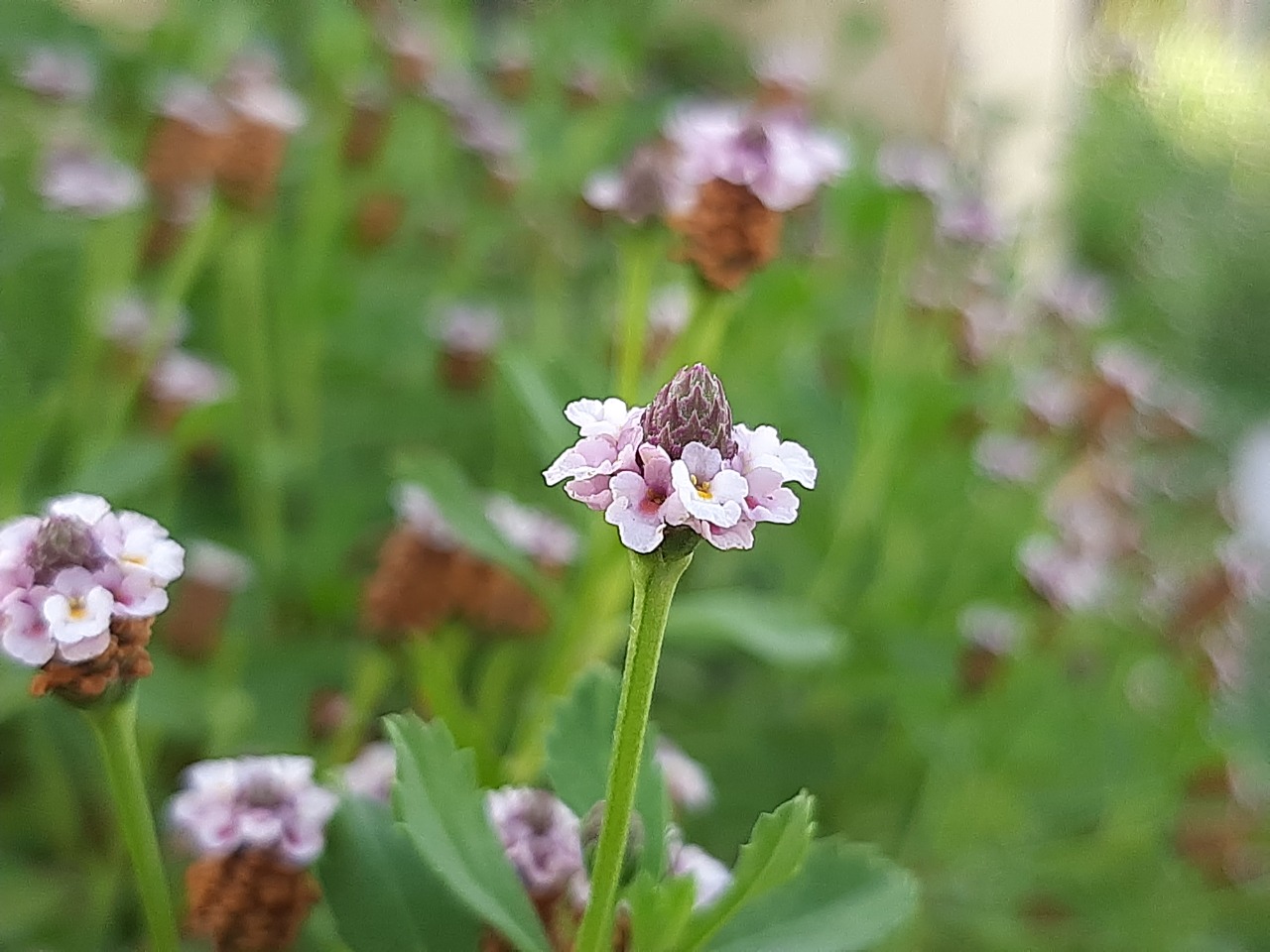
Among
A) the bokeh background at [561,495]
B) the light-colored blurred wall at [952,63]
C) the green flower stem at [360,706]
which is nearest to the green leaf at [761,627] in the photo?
the bokeh background at [561,495]

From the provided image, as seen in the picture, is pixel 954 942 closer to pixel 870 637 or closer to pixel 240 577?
pixel 870 637

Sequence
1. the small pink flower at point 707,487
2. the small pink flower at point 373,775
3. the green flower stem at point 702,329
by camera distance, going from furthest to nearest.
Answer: the green flower stem at point 702,329, the small pink flower at point 373,775, the small pink flower at point 707,487

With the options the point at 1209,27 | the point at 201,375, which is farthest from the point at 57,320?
the point at 1209,27

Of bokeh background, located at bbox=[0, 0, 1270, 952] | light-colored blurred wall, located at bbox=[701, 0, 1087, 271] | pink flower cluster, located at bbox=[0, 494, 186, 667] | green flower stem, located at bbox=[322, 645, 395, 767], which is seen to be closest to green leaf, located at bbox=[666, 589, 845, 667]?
bokeh background, located at bbox=[0, 0, 1270, 952]

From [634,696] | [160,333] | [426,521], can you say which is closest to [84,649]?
[634,696]

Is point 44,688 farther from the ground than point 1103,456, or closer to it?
farther from the ground

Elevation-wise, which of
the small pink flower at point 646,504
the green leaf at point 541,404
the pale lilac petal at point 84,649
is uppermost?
the small pink flower at point 646,504

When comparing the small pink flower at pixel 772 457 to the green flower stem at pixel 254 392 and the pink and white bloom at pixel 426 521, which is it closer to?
the pink and white bloom at pixel 426 521

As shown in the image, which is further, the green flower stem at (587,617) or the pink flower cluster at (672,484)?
the green flower stem at (587,617)
